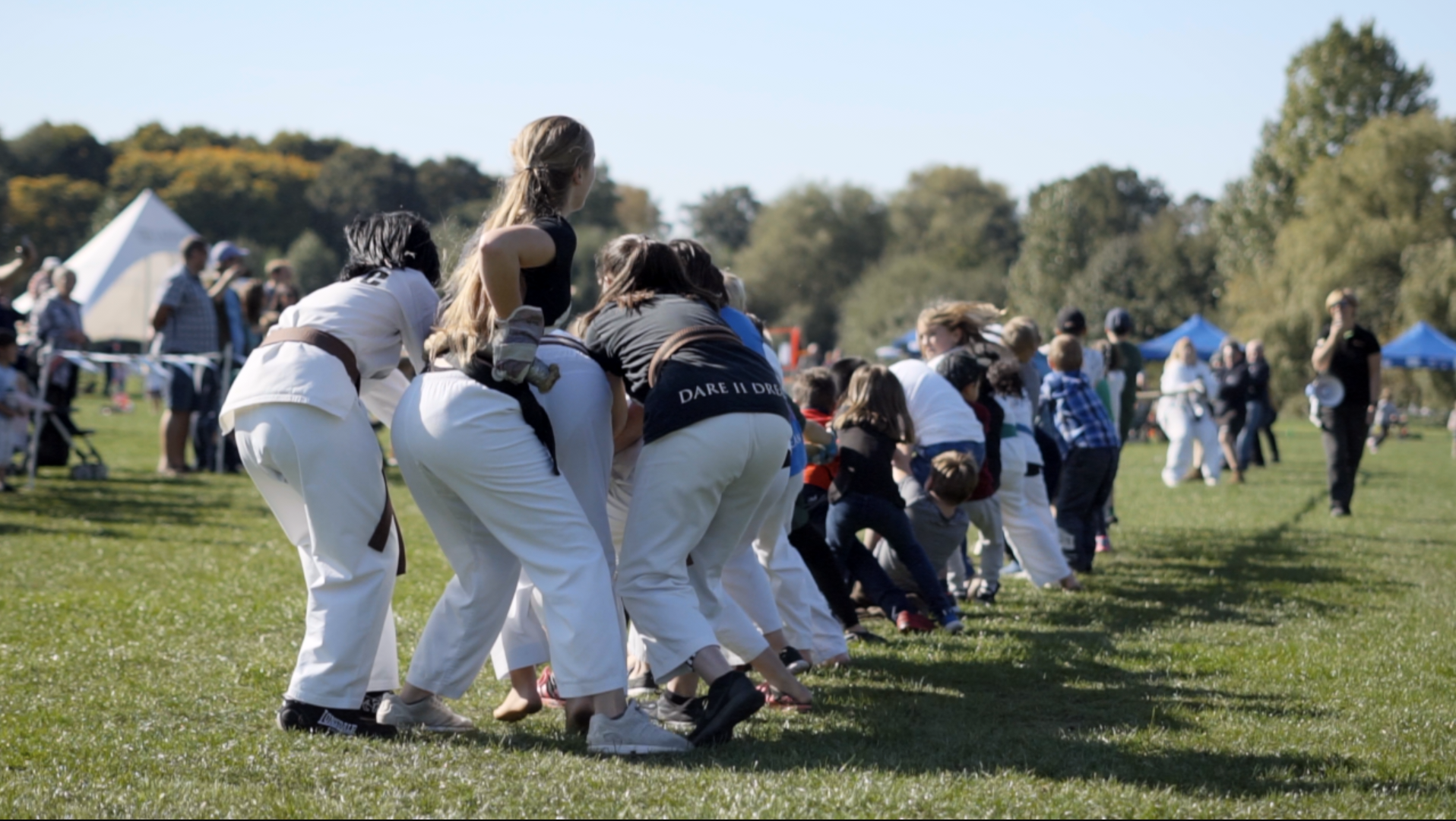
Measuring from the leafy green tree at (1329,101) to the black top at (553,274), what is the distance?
2453 inches

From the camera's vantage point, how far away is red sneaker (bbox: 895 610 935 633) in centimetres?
673

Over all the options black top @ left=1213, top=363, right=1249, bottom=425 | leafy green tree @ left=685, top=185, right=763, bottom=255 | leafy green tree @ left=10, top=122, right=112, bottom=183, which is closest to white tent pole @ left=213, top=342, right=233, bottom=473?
black top @ left=1213, top=363, right=1249, bottom=425

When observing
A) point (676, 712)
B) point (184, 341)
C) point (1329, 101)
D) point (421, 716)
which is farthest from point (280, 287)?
point (1329, 101)

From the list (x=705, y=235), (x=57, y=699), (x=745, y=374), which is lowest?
(x=57, y=699)

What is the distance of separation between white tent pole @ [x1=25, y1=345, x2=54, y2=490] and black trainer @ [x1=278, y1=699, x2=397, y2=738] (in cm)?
828

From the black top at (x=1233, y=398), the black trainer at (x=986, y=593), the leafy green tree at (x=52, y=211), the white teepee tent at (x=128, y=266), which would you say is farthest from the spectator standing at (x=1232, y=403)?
the leafy green tree at (x=52, y=211)

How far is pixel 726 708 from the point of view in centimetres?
427

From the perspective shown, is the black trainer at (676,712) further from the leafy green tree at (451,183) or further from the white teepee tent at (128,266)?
the leafy green tree at (451,183)

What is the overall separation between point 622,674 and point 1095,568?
19.8 feet

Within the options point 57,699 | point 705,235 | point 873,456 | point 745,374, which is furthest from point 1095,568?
point 705,235

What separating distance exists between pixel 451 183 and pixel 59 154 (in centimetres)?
2970

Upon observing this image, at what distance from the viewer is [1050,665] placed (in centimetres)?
599

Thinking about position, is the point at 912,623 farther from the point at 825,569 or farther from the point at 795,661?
the point at 795,661

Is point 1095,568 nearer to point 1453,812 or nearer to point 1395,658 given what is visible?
point 1395,658
